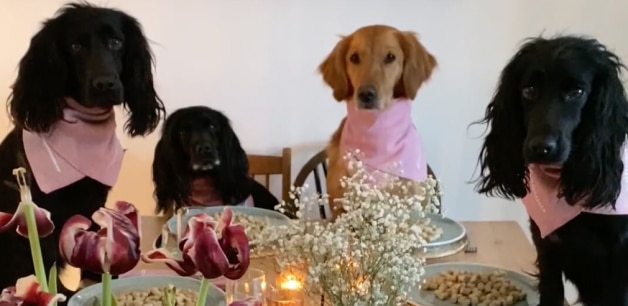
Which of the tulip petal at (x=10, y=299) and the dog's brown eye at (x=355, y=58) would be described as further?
the dog's brown eye at (x=355, y=58)

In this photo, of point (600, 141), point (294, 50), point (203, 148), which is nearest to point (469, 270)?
point (600, 141)

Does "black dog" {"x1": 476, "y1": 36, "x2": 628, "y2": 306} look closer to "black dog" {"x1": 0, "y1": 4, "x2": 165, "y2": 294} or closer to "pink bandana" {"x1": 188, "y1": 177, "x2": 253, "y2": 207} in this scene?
"black dog" {"x1": 0, "y1": 4, "x2": 165, "y2": 294}

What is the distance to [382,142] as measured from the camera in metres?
2.23

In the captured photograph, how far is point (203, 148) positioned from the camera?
2.24 m

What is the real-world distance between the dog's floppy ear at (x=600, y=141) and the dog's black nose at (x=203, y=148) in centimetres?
111

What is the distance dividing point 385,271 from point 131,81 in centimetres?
101

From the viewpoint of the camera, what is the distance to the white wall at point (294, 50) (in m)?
2.72

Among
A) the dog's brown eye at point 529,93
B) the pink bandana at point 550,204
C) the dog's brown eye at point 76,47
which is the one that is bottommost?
the pink bandana at point 550,204

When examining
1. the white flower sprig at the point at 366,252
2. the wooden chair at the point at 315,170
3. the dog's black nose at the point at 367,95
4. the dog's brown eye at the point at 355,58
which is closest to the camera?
the white flower sprig at the point at 366,252

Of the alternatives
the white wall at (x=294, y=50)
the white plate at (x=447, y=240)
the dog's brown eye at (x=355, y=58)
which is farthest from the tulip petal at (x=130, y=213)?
the white wall at (x=294, y=50)

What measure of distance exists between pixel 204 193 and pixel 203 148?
16 centimetres

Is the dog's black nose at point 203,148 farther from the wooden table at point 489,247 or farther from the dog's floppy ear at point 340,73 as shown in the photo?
the dog's floppy ear at point 340,73

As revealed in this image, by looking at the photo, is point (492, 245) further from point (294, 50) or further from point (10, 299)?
point (10, 299)

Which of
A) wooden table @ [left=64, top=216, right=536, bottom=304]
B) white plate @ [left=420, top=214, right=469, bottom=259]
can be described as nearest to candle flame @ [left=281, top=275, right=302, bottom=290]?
wooden table @ [left=64, top=216, right=536, bottom=304]
